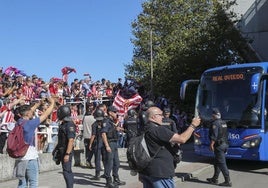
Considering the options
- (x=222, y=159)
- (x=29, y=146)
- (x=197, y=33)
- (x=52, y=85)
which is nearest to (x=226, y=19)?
(x=197, y=33)

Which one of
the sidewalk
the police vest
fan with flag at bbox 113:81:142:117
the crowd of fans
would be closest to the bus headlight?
the sidewalk

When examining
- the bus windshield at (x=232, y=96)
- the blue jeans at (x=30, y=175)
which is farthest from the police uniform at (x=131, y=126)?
the blue jeans at (x=30, y=175)

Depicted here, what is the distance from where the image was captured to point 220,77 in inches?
567

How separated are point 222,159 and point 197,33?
21179 mm

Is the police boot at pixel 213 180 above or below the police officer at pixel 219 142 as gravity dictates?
below

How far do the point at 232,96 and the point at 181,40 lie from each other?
18321 mm

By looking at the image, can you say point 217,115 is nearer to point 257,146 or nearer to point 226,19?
point 257,146

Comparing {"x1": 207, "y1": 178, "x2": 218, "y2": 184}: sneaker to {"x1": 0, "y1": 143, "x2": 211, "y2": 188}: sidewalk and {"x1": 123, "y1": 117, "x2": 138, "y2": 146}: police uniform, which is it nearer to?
{"x1": 0, "y1": 143, "x2": 211, "y2": 188}: sidewalk

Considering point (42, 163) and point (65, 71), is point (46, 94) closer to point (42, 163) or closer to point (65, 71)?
point (42, 163)

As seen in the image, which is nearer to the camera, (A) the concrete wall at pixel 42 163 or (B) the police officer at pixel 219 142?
(B) the police officer at pixel 219 142

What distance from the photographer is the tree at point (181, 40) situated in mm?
28672

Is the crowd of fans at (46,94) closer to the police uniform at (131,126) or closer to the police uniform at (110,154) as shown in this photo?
the police uniform at (110,154)

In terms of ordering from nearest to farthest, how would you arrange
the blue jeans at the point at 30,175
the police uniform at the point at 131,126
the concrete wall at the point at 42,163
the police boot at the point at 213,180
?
1. the blue jeans at the point at 30,175
2. the concrete wall at the point at 42,163
3. the police boot at the point at 213,180
4. the police uniform at the point at 131,126

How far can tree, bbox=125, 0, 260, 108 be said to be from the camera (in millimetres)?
28672
